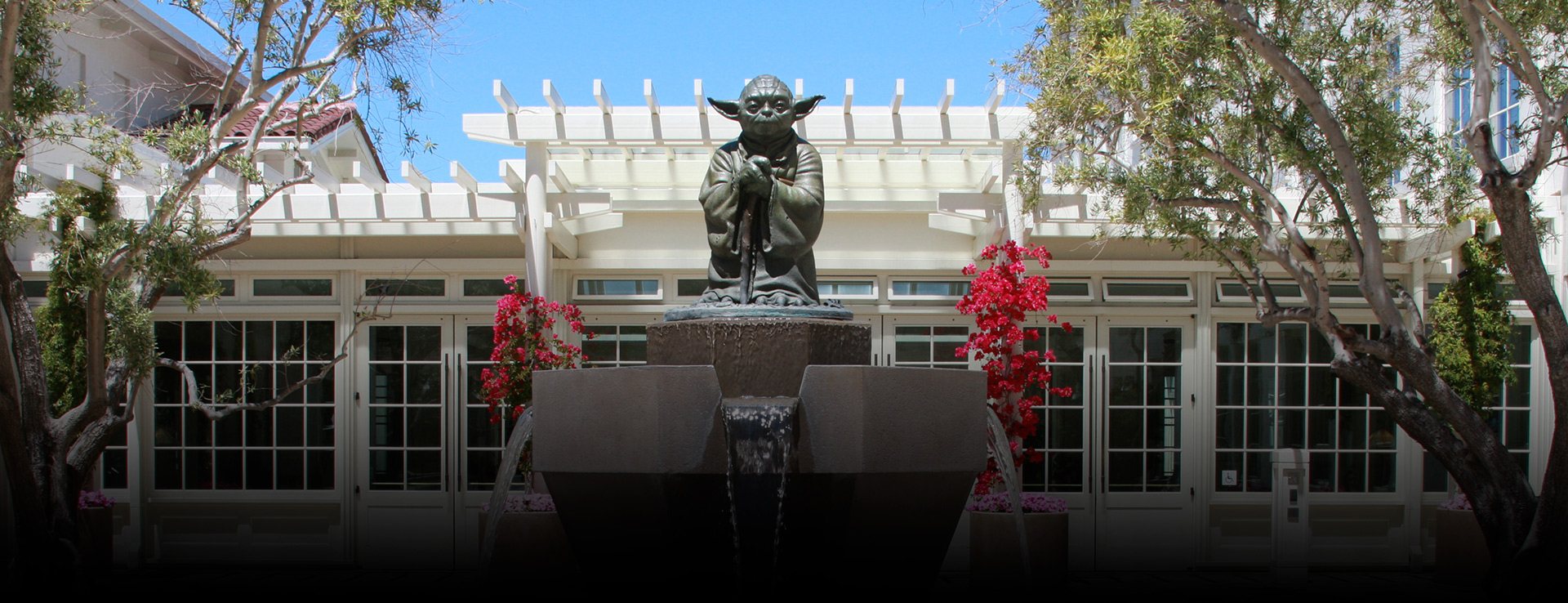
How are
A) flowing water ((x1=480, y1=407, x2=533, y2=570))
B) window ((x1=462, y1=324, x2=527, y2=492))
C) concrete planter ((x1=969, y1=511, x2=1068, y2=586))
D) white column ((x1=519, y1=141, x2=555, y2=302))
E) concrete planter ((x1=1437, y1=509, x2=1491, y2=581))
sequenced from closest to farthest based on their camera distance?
flowing water ((x1=480, y1=407, x2=533, y2=570)) < concrete planter ((x1=969, y1=511, x2=1068, y2=586)) < concrete planter ((x1=1437, y1=509, x2=1491, y2=581)) < white column ((x1=519, y1=141, x2=555, y2=302)) < window ((x1=462, y1=324, x2=527, y2=492))

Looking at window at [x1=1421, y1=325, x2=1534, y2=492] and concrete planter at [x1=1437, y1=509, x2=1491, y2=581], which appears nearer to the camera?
concrete planter at [x1=1437, y1=509, x2=1491, y2=581]

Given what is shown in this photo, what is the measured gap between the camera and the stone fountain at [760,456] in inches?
182

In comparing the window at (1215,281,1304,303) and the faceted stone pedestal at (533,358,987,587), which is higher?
the window at (1215,281,1304,303)

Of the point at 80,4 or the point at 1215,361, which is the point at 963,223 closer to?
the point at 1215,361

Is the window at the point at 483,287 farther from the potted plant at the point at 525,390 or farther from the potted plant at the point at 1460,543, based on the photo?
the potted plant at the point at 1460,543

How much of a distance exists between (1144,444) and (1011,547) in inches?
92.9

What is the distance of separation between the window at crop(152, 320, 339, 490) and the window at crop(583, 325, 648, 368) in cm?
223

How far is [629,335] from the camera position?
9.80 m

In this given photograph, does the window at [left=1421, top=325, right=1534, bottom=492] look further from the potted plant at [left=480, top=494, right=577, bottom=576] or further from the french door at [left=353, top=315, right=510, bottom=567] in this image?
the french door at [left=353, top=315, right=510, bottom=567]

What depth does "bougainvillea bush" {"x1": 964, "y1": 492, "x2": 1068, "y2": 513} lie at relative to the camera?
26.0ft

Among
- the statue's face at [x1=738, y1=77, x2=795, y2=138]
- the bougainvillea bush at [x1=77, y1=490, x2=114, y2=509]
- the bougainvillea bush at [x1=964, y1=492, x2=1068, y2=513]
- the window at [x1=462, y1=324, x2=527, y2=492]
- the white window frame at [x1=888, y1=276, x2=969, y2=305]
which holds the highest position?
the statue's face at [x1=738, y1=77, x2=795, y2=138]

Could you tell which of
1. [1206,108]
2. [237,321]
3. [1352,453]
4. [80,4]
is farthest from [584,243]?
[1352,453]

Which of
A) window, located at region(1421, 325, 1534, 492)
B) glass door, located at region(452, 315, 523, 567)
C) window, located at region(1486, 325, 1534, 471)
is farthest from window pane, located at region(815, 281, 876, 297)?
window, located at region(1486, 325, 1534, 471)

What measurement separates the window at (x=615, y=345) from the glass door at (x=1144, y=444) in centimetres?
402
